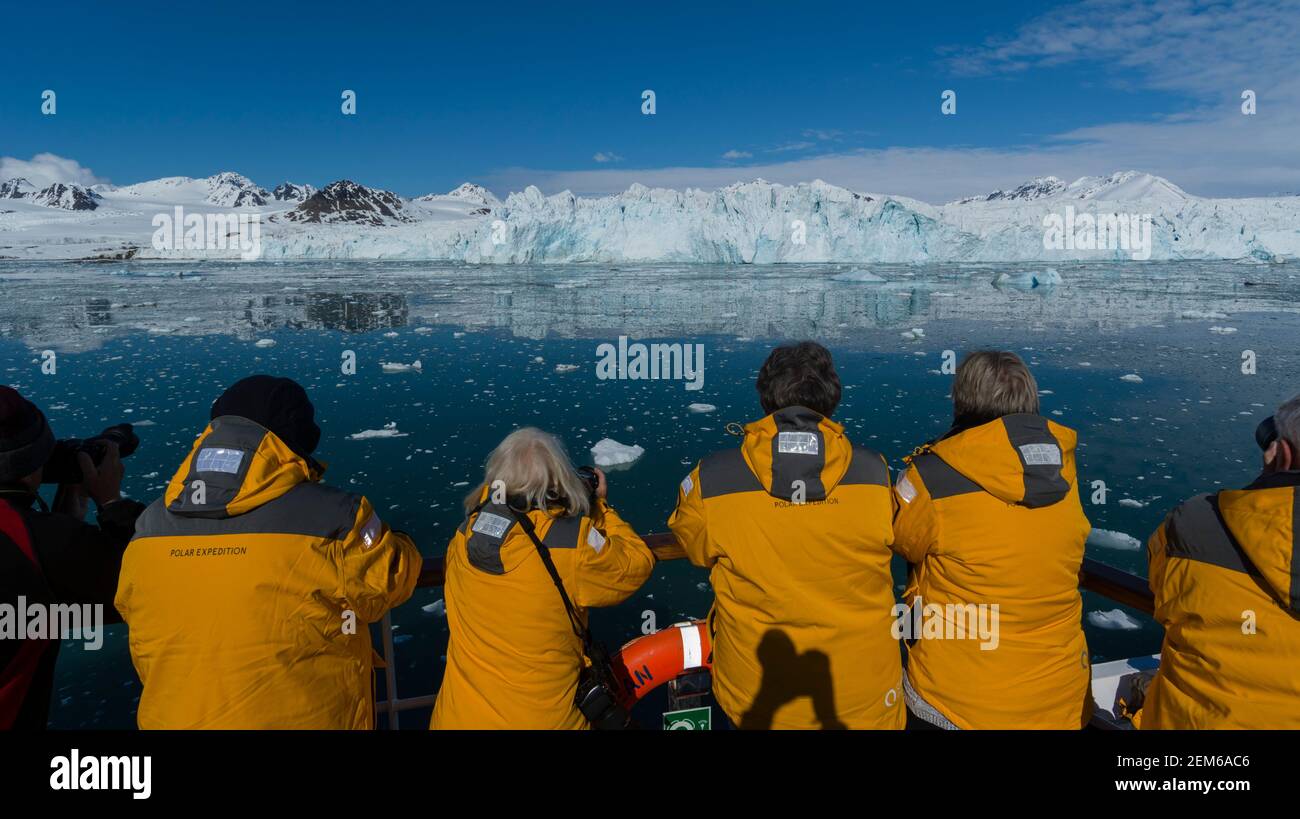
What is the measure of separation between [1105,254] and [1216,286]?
2744 centimetres

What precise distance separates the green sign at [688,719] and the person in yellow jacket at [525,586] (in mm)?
606

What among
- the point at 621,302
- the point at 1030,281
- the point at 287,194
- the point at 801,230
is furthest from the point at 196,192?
the point at 1030,281

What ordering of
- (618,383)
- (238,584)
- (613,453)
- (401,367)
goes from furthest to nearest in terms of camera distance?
(401,367) → (618,383) → (613,453) → (238,584)

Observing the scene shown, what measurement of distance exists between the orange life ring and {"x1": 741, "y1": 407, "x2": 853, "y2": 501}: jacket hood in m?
0.92

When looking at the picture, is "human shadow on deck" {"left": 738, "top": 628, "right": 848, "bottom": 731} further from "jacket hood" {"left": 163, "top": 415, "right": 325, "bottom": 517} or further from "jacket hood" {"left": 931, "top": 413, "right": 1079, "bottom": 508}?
"jacket hood" {"left": 163, "top": 415, "right": 325, "bottom": 517}

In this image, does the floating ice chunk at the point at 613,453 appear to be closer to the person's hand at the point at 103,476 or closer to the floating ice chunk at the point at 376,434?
the floating ice chunk at the point at 376,434

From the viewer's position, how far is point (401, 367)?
38.6ft

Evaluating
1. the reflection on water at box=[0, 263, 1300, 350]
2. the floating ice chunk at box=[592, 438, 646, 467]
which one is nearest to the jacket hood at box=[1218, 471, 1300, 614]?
the floating ice chunk at box=[592, 438, 646, 467]

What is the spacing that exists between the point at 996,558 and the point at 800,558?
0.50 m

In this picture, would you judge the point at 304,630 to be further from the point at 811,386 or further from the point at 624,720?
the point at 811,386

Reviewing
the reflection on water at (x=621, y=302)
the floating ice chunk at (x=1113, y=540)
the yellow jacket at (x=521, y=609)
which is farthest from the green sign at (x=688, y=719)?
the reflection on water at (x=621, y=302)

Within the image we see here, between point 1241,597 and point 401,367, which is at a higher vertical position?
point 401,367

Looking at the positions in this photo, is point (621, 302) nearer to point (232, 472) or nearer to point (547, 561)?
point (547, 561)
